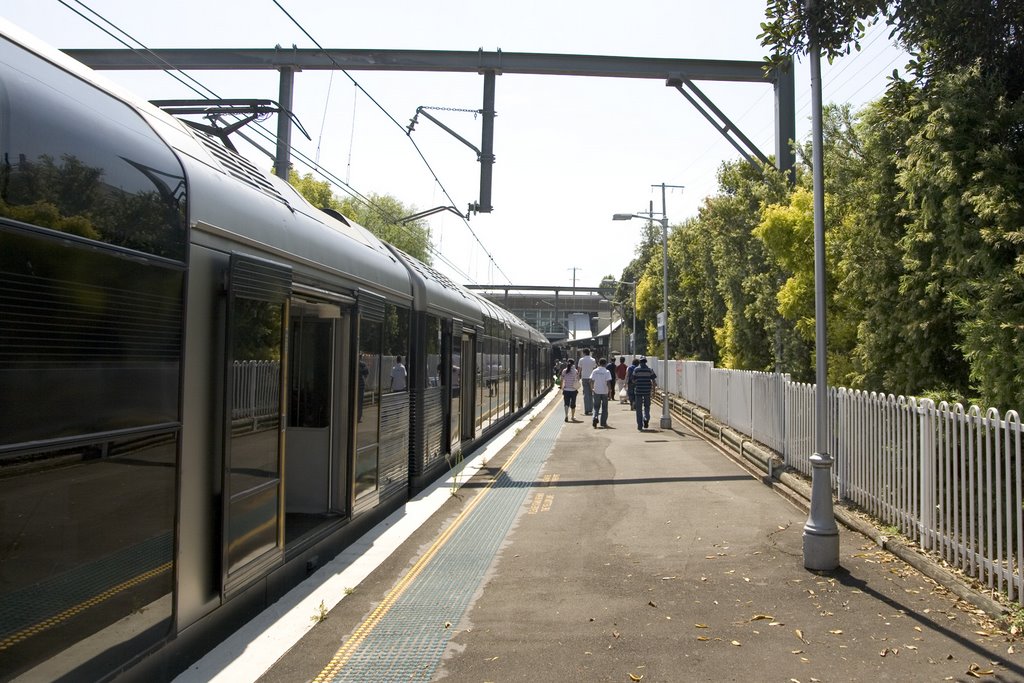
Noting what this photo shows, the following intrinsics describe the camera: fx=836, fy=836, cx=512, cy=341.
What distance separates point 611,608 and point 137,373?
3.60 meters

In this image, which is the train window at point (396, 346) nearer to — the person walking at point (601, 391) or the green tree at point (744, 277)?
the green tree at point (744, 277)

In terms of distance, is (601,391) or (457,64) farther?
(601,391)

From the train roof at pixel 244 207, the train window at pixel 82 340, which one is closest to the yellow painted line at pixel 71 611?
the train window at pixel 82 340

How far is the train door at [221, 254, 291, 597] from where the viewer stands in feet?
15.9

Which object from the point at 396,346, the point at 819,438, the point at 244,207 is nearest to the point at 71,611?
the point at 244,207

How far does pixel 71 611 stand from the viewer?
3363 millimetres

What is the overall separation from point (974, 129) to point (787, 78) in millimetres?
6633

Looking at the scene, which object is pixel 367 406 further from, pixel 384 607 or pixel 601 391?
pixel 601 391

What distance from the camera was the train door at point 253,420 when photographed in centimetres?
486

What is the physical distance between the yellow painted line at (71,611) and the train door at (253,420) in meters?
0.81

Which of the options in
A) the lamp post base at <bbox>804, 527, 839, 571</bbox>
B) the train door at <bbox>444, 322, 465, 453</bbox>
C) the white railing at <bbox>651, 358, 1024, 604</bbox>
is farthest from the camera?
the train door at <bbox>444, 322, 465, 453</bbox>

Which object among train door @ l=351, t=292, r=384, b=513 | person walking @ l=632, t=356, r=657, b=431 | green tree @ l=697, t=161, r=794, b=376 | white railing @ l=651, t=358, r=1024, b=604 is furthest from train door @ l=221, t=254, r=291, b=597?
person walking @ l=632, t=356, r=657, b=431

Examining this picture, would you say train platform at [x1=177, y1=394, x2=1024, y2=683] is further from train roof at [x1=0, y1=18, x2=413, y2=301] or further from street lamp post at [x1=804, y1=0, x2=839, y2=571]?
train roof at [x1=0, y1=18, x2=413, y2=301]

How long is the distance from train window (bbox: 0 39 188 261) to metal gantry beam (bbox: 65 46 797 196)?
23.0 ft
